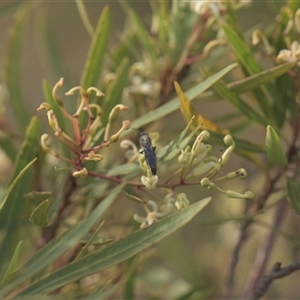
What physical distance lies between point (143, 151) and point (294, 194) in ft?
0.66

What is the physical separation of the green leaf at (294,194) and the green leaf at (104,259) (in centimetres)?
20

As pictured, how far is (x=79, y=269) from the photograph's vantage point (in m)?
0.59

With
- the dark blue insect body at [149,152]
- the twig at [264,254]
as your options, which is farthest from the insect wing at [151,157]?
the twig at [264,254]

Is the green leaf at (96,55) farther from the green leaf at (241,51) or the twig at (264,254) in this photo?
the twig at (264,254)

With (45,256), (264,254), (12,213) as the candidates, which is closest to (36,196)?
(12,213)

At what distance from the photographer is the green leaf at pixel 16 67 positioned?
3.20 feet

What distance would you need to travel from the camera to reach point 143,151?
67cm

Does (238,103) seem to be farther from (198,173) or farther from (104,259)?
(104,259)

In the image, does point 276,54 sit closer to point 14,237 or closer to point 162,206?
point 162,206

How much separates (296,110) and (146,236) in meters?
0.36

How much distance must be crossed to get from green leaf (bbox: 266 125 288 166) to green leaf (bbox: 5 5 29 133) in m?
0.47

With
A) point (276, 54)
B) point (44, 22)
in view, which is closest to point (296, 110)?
point (276, 54)

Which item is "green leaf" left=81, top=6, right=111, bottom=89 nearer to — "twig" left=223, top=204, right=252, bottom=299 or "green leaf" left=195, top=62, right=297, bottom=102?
"green leaf" left=195, top=62, right=297, bottom=102

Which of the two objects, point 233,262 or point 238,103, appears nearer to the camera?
point 238,103
